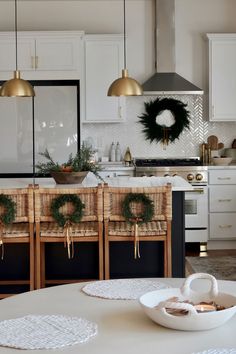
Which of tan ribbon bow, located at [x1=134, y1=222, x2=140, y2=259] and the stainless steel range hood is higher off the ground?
the stainless steel range hood

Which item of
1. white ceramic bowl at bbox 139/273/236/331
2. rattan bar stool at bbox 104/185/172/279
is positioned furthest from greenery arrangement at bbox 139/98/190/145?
white ceramic bowl at bbox 139/273/236/331

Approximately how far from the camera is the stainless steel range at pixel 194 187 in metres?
7.04

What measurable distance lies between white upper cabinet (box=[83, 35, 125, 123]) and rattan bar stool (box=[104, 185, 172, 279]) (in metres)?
3.06

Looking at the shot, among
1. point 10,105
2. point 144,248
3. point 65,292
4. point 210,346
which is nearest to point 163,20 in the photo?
point 10,105

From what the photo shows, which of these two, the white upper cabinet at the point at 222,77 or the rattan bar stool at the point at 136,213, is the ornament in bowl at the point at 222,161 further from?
the rattan bar stool at the point at 136,213

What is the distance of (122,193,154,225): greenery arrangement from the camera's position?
14.2 ft

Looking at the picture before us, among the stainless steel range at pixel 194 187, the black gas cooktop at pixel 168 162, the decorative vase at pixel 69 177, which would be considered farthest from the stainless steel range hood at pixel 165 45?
the decorative vase at pixel 69 177

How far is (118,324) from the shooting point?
5.97ft

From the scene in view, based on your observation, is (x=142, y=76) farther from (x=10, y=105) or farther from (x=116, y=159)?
(x=10, y=105)

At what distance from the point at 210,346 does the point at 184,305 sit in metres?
0.15

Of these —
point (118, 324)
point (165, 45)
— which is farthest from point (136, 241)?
point (165, 45)

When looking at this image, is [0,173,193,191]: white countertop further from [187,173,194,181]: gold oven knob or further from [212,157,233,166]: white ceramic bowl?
[212,157,233,166]: white ceramic bowl

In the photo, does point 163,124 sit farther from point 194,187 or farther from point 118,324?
point 118,324

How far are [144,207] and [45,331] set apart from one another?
102 inches
